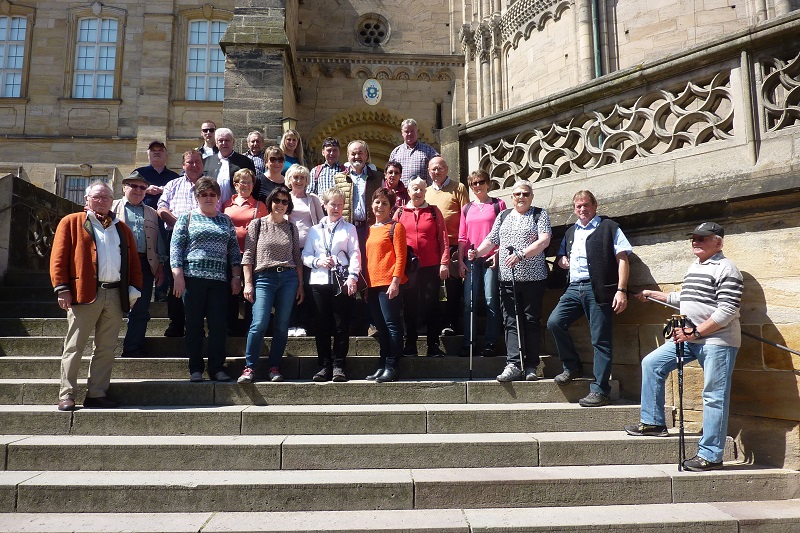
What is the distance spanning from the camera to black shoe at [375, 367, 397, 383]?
18.2ft

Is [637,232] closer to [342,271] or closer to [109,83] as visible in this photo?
[342,271]

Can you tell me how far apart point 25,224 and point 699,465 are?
8.94 m

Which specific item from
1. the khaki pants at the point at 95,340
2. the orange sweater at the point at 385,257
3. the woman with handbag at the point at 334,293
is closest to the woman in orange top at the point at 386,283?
the orange sweater at the point at 385,257

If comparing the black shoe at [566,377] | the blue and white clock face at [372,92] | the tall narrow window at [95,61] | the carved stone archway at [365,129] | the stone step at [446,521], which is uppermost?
→ the tall narrow window at [95,61]

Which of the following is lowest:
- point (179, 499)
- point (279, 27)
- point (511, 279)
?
point (179, 499)

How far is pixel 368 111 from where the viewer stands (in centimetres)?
1925

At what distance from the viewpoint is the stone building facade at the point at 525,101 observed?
16.8 ft

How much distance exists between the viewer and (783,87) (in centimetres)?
529

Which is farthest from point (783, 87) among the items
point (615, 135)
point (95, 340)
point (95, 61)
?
point (95, 61)

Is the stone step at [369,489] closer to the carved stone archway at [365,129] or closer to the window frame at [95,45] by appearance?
the carved stone archway at [365,129]

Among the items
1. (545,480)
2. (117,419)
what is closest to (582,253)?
(545,480)

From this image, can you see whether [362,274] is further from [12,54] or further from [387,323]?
[12,54]

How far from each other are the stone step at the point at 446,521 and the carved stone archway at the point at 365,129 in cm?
1544

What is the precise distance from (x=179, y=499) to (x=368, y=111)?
1638 cm
